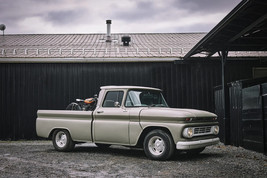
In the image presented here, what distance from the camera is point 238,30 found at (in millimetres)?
9031

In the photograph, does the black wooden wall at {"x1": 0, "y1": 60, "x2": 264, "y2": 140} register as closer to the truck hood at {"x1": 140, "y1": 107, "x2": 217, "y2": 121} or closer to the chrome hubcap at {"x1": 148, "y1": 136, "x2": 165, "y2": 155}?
the truck hood at {"x1": 140, "y1": 107, "x2": 217, "y2": 121}

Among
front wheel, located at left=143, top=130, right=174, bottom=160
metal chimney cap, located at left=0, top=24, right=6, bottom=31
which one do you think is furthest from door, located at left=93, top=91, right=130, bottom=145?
metal chimney cap, located at left=0, top=24, right=6, bottom=31

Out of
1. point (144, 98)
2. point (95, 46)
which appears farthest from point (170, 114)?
point (95, 46)

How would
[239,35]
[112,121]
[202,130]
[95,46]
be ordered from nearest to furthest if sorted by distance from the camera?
[202,130], [112,121], [239,35], [95,46]

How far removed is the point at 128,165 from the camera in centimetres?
693

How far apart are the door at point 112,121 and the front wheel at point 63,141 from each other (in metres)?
1.07

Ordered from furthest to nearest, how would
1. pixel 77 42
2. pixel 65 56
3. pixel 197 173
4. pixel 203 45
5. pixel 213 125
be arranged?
pixel 77 42 < pixel 65 56 < pixel 203 45 < pixel 213 125 < pixel 197 173

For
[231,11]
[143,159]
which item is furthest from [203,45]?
[143,159]

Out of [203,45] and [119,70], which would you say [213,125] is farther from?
[119,70]

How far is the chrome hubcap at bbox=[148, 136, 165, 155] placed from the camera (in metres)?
7.46

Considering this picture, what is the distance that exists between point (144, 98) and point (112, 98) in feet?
2.79

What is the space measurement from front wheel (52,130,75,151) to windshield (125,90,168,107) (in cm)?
216

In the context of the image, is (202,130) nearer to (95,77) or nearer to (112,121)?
(112,121)

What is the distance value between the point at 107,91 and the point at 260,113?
4.00 metres
